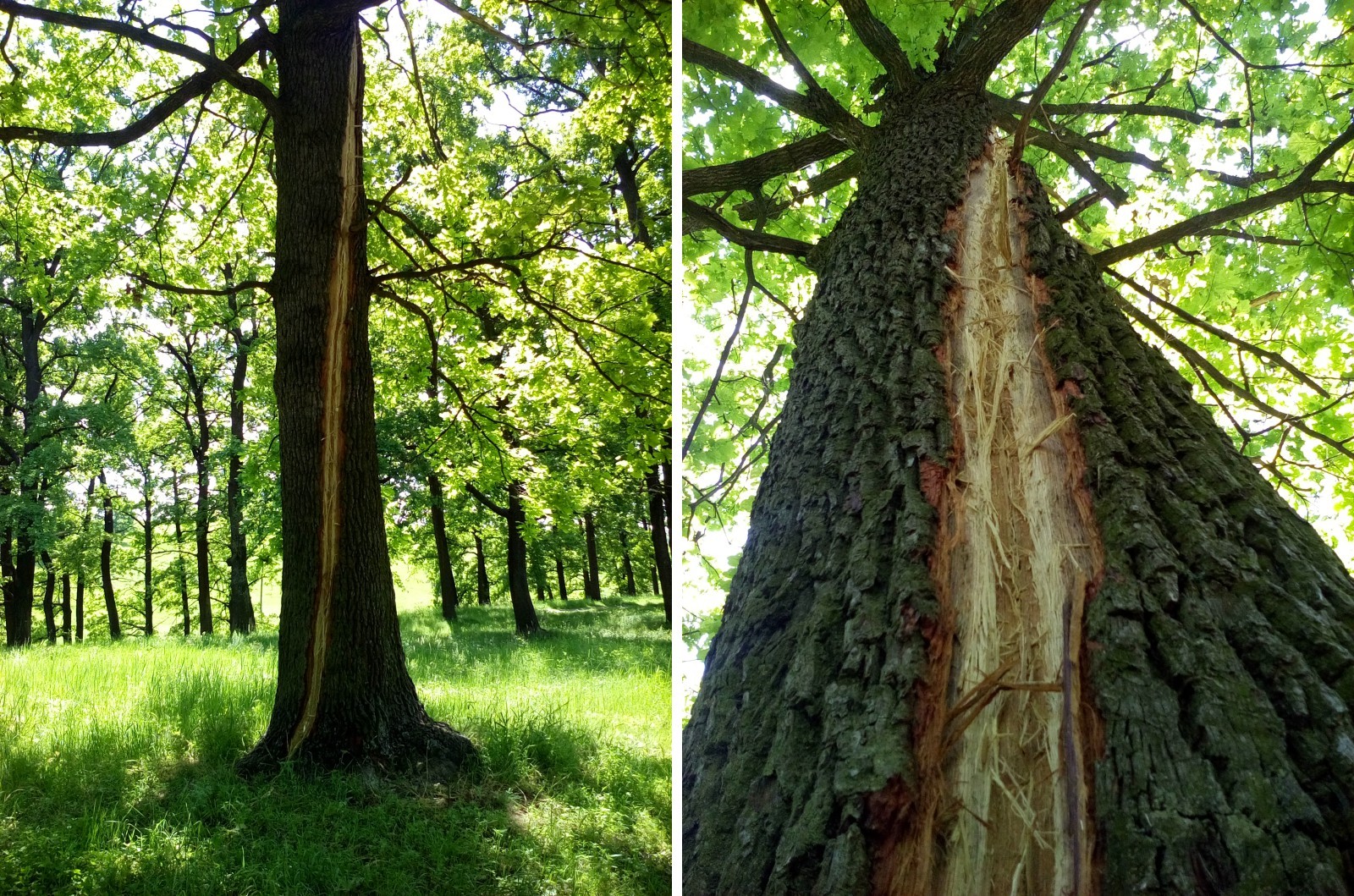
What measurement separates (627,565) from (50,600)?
2.60 meters

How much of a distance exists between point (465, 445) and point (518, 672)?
2.86 feet

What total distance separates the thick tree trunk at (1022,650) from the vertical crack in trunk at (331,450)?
162 cm

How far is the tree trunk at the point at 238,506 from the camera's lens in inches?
81.7

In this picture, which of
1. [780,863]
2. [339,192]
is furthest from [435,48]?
[780,863]

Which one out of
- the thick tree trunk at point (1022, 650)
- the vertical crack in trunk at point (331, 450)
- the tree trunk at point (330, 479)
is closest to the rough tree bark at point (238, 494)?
the tree trunk at point (330, 479)

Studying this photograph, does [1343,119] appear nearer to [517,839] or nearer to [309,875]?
[517,839]

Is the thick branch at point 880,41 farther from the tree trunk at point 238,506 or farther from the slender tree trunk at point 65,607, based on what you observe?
the slender tree trunk at point 65,607

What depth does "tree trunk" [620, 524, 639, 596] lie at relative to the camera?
3695mm

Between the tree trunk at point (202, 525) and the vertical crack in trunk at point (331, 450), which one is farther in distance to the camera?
the vertical crack in trunk at point (331, 450)

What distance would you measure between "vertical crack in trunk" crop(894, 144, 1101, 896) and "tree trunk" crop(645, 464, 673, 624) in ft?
6.39

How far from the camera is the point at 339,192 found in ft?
8.18

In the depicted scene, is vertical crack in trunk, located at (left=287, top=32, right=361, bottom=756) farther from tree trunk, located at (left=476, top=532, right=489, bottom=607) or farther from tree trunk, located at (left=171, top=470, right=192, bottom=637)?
tree trunk, located at (left=476, top=532, right=489, bottom=607)

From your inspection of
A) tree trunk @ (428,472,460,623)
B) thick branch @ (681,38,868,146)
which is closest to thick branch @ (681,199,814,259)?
thick branch @ (681,38,868,146)

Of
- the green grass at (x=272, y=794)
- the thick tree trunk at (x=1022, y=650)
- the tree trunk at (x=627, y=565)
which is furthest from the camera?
the tree trunk at (x=627, y=565)
